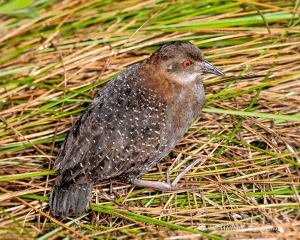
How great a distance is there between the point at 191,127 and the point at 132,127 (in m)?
0.80

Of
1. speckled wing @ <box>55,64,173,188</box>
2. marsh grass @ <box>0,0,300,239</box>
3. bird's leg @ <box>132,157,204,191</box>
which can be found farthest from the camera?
bird's leg @ <box>132,157,204,191</box>

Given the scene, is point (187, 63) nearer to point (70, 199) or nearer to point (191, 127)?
point (191, 127)

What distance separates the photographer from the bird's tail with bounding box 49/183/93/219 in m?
4.30

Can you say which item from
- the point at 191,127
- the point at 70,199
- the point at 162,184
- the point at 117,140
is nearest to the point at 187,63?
the point at 191,127

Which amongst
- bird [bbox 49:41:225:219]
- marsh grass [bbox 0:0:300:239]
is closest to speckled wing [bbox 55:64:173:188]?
bird [bbox 49:41:225:219]

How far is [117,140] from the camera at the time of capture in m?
4.30

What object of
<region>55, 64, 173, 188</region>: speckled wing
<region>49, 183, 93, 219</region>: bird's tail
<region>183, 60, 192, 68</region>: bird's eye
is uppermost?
<region>183, 60, 192, 68</region>: bird's eye

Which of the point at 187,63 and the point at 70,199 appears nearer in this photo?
the point at 70,199

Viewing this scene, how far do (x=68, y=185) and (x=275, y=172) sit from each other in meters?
1.69

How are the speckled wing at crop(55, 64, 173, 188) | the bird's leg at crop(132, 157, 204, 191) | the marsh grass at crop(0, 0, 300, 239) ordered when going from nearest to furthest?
1. the marsh grass at crop(0, 0, 300, 239)
2. the speckled wing at crop(55, 64, 173, 188)
3. the bird's leg at crop(132, 157, 204, 191)

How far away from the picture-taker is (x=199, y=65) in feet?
14.9

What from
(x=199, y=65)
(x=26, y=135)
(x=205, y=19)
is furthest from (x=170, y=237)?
(x=205, y=19)

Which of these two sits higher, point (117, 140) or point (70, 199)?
point (117, 140)

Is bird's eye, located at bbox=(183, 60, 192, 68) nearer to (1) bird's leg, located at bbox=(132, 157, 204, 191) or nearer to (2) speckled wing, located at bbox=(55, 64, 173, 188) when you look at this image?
(2) speckled wing, located at bbox=(55, 64, 173, 188)
